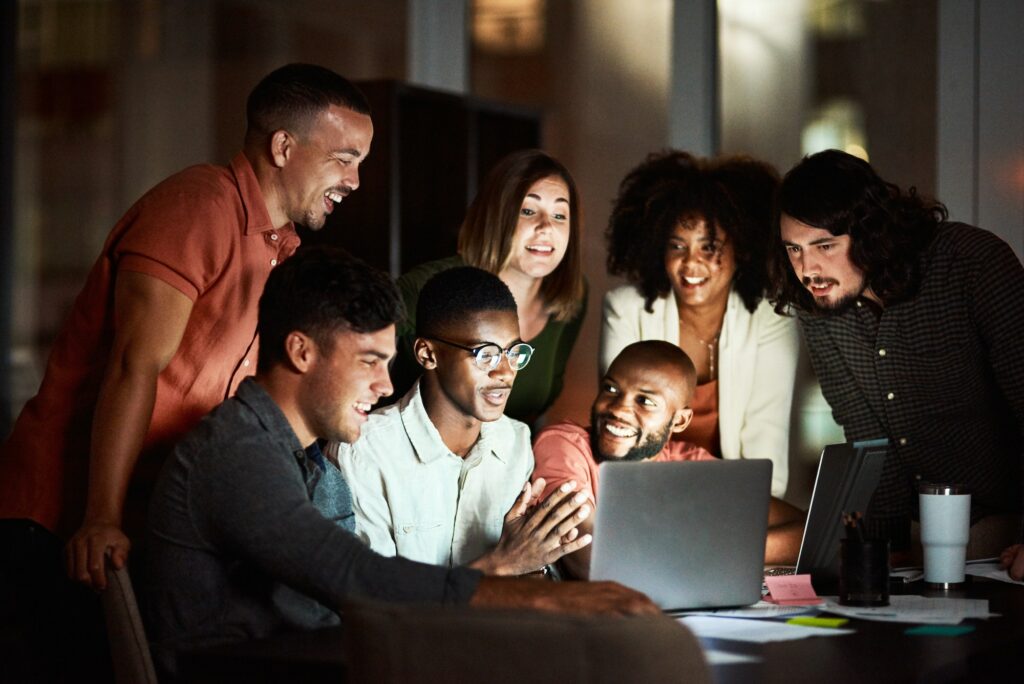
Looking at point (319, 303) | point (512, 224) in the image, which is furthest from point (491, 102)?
point (319, 303)

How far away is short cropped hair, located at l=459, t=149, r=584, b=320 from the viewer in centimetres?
317

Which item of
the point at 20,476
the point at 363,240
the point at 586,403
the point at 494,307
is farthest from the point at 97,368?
the point at 586,403

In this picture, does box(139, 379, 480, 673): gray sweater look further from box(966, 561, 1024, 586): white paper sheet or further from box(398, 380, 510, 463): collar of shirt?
box(966, 561, 1024, 586): white paper sheet

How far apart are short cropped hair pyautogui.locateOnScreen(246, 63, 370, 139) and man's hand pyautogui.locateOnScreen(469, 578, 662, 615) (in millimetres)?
1193

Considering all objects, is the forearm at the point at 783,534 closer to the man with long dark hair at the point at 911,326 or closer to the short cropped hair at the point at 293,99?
the man with long dark hair at the point at 911,326

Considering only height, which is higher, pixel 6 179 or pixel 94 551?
pixel 6 179

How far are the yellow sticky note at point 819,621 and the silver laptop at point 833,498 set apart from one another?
0.89 feet

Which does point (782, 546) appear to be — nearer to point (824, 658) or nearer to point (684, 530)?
point (684, 530)

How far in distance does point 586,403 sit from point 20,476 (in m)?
2.41

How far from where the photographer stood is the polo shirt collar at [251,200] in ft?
8.55

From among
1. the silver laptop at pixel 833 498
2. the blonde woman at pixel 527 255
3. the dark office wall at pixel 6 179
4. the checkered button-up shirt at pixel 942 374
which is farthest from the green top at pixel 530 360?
the dark office wall at pixel 6 179

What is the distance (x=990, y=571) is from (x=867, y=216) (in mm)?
812

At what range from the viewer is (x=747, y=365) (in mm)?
3371

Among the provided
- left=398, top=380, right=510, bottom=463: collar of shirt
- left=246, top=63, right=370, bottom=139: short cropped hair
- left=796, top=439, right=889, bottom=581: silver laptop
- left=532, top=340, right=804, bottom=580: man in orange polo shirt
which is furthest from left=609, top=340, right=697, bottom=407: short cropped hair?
left=246, top=63, right=370, bottom=139: short cropped hair
